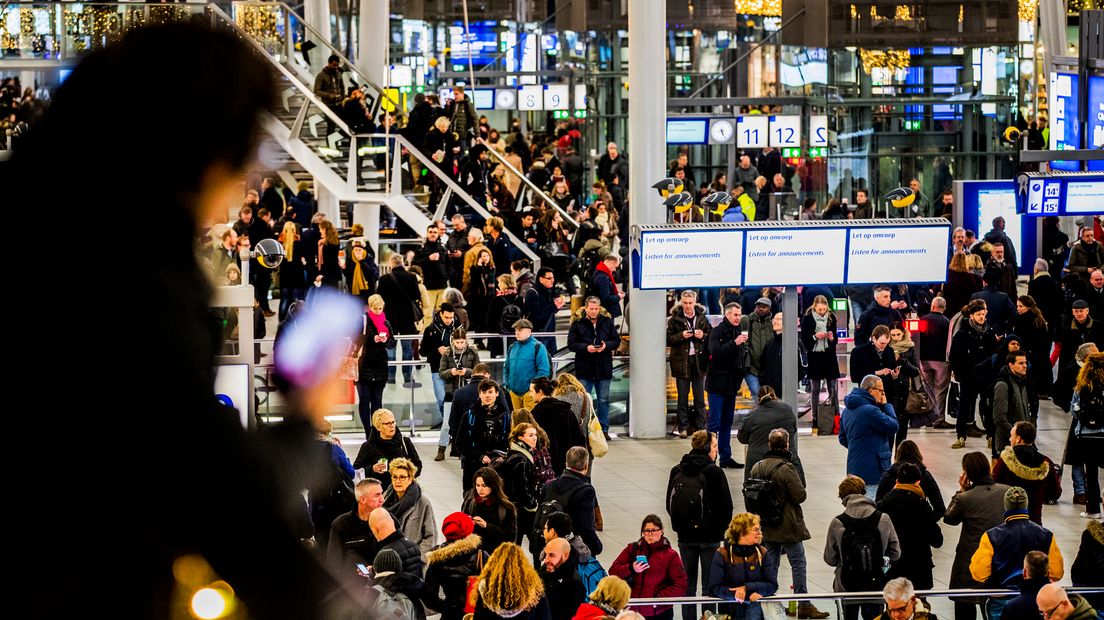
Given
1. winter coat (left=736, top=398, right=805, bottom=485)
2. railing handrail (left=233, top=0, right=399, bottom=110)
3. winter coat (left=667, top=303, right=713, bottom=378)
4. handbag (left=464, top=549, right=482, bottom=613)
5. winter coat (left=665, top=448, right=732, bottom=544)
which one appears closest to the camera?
handbag (left=464, top=549, right=482, bottom=613)

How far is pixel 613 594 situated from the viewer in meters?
10.1

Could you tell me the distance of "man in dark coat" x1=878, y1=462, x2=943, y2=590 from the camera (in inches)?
482

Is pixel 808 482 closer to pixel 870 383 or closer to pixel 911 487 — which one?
pixel 870 383

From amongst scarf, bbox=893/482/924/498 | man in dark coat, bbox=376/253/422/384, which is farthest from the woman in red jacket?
man in dark coat, bbox=376/253/422/384

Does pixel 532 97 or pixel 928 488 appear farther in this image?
pixel 532 97

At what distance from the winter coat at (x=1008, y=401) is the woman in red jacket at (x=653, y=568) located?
654 cm

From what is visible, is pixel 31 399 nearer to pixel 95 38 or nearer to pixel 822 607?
pixel 95 38

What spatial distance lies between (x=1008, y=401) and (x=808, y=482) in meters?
2.19

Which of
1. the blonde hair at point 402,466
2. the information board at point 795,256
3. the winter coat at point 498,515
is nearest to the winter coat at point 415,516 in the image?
the blonde hair at point 402,466

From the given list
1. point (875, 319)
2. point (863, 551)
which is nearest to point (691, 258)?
point (875, 319)

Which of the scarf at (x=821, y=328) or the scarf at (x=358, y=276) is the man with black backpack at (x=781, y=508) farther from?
the scarf at (x=358, y=276)

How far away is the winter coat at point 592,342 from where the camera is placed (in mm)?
19094

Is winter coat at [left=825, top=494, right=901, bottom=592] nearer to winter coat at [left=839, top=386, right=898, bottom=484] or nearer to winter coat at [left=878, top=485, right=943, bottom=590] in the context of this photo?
winter coat at [left=878, top=485, right=943, bottom=590]

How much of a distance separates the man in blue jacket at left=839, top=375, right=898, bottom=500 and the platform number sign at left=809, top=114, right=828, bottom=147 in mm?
23169
